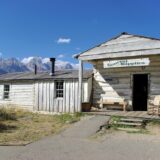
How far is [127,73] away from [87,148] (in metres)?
9.00

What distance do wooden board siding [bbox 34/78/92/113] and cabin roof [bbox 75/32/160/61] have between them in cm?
267

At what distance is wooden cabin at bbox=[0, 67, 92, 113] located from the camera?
64.4 ft

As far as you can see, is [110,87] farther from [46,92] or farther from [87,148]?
[87,148]

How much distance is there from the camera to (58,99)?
2031 cm

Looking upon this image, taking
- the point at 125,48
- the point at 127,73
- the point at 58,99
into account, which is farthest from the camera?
the point at 58,99

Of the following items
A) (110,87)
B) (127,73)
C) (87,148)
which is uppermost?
(127,73)

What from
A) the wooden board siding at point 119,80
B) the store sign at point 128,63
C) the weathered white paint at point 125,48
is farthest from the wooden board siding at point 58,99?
the store sign at point 128,63

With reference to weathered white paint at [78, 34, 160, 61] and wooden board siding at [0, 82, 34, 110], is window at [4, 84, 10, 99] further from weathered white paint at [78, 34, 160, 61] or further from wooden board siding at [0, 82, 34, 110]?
weathered white paint at [78, 34, 160, 61]

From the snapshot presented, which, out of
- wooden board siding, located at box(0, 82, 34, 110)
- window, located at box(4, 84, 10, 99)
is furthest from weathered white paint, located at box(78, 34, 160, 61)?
window, located at box(4, 84, 10, 99)

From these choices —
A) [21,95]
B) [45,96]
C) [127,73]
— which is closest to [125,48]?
[127,73]

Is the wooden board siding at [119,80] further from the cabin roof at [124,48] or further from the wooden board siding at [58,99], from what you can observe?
the cabin roof at [124,48]

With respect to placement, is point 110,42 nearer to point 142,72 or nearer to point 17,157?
point 142,72

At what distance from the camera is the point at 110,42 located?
17.5 m

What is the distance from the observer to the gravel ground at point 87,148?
9203 millimetres
